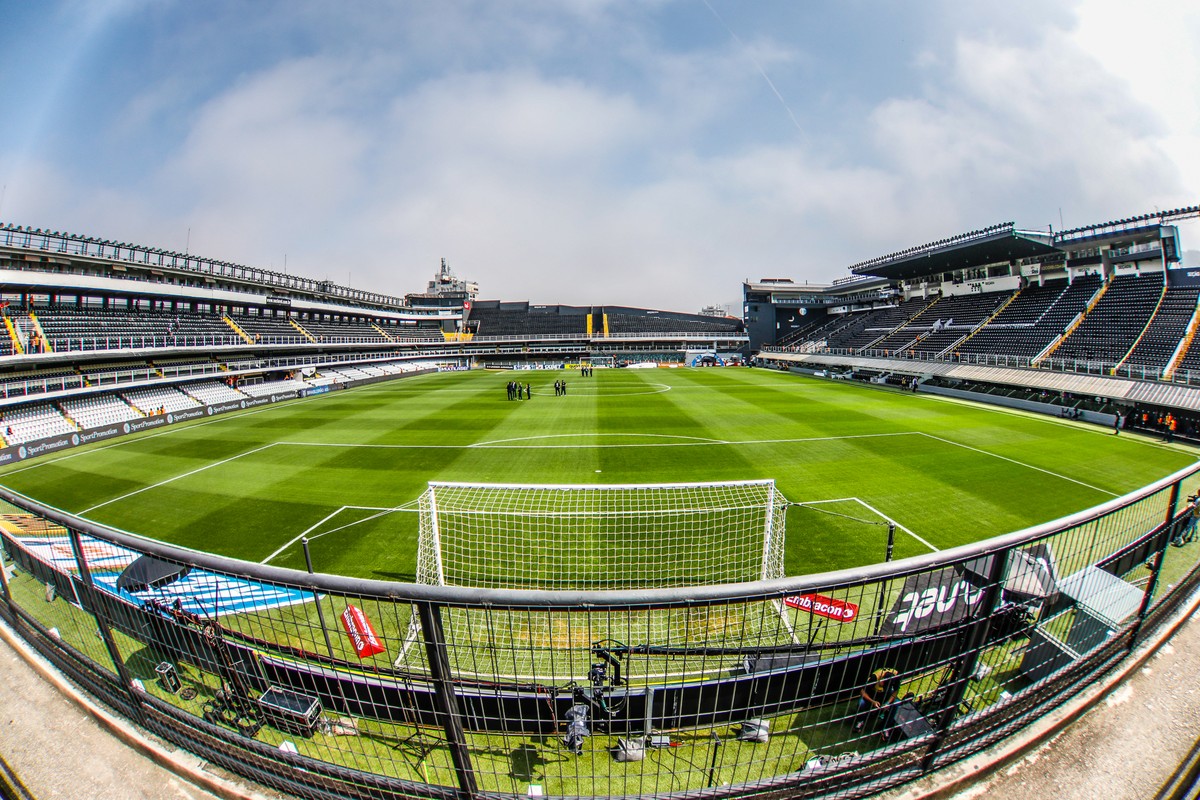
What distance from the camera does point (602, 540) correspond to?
9.71 m

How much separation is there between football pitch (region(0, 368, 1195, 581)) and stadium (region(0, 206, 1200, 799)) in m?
0.15

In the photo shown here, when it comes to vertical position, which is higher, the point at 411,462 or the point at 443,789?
the point at 443,789

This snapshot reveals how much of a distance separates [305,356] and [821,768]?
55997 millimetres

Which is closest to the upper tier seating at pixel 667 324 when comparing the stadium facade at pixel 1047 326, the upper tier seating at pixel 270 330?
the stadium facade at pixel 1047 326

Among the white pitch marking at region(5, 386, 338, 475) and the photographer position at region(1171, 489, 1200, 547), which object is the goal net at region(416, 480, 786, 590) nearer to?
the photographer position at region(1171, 489, 1200, 547)

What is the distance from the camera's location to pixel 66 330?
88.9 ft

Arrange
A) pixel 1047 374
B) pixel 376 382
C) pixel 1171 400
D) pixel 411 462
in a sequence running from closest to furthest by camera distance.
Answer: pixel 411 462
pixel 1171 400
pixel 1047 374
pixel 376 382

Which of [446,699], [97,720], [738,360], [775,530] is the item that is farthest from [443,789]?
[738,360]

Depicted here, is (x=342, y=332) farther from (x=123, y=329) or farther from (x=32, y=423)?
(x=32, y=423)

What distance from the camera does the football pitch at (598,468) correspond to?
1000 centimetres

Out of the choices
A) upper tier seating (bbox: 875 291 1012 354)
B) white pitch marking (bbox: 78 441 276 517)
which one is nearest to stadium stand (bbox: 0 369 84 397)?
white pitch marking (bbox: 78 441 276 517)

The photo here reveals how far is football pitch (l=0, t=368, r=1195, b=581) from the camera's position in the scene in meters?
10.0

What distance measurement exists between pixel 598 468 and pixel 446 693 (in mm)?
12625

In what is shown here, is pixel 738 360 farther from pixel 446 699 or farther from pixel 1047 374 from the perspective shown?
pixel 446 699
